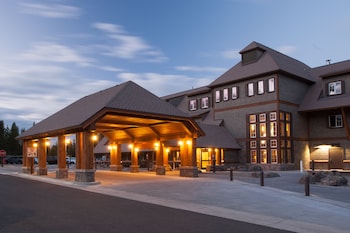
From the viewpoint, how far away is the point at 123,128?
3194cm

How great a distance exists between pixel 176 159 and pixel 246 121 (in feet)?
32.2

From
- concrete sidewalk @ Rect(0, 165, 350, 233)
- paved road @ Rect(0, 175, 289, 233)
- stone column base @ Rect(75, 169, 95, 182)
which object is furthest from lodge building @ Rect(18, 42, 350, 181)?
paved road @ Rect(0, 175, 289, 233)

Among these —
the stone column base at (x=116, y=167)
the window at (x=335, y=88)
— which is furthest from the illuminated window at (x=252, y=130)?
the stone column base at (x=116, y=167)

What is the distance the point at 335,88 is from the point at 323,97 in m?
1.57

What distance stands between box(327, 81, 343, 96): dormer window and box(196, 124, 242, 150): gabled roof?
1121 cm

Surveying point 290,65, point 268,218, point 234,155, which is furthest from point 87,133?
point 290,65

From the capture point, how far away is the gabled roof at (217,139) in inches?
1447

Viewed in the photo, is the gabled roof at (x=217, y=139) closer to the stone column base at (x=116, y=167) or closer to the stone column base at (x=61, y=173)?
the stone column base at (x=116, y=167)

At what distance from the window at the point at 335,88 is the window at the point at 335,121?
2.50 metres

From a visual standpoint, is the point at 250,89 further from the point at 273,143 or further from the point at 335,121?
the point at 335,121

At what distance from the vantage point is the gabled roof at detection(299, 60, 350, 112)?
35.5 meters

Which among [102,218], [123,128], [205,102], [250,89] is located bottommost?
[102,218]

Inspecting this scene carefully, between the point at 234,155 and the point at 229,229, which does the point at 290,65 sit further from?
the point at 229,229

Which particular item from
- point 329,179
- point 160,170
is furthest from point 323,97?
point 160,170
